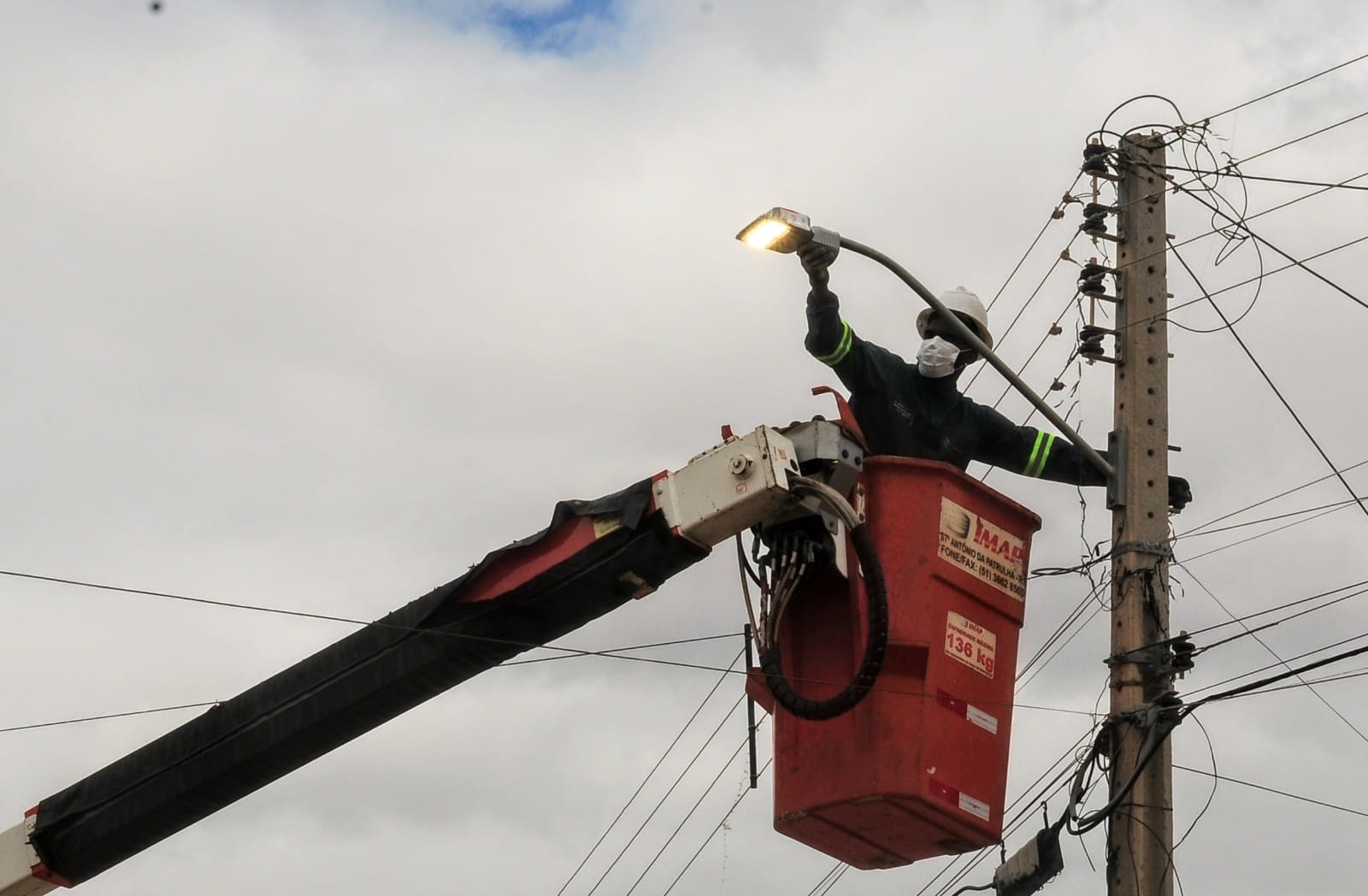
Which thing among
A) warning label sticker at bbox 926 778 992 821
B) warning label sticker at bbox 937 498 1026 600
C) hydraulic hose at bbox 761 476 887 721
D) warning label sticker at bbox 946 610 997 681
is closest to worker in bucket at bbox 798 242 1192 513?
warning label sticker at bbox 937 498 1026 600

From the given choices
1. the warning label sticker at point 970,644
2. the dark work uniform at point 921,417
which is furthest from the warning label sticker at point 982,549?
the dark work uniform at point 921,417

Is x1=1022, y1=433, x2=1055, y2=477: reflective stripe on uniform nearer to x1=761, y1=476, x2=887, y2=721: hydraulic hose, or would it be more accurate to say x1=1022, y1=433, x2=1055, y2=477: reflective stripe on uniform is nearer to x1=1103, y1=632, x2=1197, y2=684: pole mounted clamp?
x1=1103, y1=632, x2=1197, y2=684: pole mounted clamp

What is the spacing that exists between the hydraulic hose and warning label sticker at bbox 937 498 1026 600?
0.67 m

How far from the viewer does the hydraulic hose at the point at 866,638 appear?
8.86 meters

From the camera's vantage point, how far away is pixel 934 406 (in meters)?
10.8

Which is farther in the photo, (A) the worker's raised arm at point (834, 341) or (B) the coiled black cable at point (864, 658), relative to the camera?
(A) the worker's raised arm at point (834, 341)

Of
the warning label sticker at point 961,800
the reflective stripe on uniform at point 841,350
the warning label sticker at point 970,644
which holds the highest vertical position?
the reflective stripe on uniform at point 841,350

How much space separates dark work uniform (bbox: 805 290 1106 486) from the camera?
403 inches

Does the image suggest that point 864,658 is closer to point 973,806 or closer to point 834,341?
point 973,806

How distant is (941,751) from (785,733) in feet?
2.67

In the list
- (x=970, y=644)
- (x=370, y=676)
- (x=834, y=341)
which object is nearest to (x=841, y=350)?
(x=834, y=341)

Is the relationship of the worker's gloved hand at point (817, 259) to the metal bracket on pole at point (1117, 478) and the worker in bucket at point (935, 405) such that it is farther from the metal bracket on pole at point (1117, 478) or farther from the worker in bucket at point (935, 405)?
the metal bracket on pole at point (1117, 478)

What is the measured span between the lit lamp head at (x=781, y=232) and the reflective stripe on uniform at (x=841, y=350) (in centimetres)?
106

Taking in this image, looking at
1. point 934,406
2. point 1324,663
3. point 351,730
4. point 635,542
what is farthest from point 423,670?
point 1324,663
